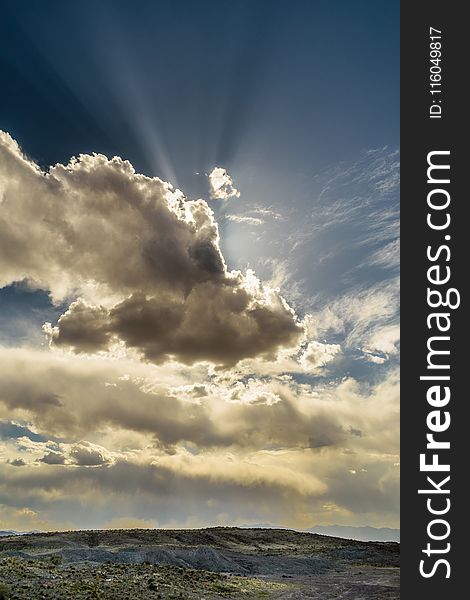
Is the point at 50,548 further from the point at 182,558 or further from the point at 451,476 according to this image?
the point at 451,476

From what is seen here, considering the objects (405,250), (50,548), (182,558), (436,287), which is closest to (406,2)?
(405,250)


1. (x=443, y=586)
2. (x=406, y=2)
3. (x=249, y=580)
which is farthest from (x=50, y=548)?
(x=406, y=2)

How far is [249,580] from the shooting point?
57094 millimetres

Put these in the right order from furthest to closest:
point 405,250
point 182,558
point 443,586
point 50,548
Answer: point 50,548 < point 182,558 < point 405,250 < point 443,586

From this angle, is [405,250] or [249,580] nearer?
[405,250]

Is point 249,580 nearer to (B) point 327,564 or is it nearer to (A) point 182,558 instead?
A: (A) point 182,558

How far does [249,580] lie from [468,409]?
4161 cm

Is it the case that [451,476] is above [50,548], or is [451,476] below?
above

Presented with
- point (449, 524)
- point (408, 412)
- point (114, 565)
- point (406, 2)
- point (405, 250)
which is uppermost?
point (406, 2)

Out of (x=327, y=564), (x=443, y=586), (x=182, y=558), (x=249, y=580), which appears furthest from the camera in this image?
(x=327, y=564)

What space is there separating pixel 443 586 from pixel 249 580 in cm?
3761

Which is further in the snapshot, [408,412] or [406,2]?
[406,2]

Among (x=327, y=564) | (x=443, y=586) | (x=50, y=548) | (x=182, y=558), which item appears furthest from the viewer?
(x=327, y=564)

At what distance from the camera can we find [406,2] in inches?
1074
